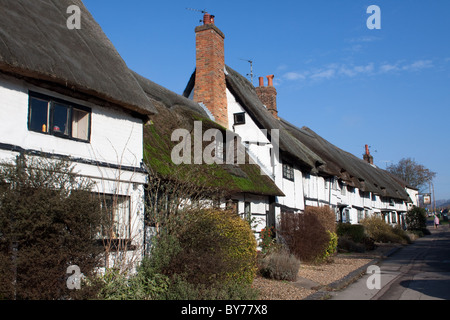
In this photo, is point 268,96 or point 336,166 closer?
point 268,96

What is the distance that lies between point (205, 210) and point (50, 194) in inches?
149

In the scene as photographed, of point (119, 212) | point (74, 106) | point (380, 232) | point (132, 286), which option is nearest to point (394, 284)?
point (132, 286)

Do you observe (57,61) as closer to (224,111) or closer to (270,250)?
(270,250)

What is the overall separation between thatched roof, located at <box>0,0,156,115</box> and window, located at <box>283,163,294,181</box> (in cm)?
950

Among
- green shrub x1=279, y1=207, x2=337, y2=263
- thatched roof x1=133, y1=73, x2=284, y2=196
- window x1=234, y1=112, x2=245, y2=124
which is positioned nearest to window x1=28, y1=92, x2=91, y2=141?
thatched roof x1=133, y1=73, x2=284, y2=196

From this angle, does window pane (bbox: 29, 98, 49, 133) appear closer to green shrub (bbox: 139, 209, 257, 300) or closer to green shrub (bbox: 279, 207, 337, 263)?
green shrub (bbox: 139, 209, 257, 300)

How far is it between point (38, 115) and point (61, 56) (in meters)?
1.28

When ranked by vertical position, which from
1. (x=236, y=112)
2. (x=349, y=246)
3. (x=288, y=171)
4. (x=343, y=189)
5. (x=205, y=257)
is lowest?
(x=349, y=246)

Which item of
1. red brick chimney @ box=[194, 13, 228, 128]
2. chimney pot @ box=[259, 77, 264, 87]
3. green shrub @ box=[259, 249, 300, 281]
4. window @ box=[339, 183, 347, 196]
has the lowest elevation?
green shrub @ box=[259, 249, 300, 281]

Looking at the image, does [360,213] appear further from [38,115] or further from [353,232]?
[38,115]

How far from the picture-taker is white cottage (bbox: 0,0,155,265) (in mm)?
7070

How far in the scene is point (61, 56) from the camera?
26.1 ft

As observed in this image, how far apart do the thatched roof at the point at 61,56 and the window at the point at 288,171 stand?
9.50m

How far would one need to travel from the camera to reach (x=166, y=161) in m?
10.4
